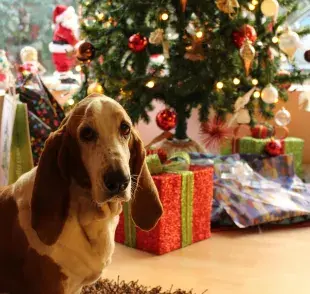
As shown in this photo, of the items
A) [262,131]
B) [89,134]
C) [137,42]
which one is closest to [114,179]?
[89,134]

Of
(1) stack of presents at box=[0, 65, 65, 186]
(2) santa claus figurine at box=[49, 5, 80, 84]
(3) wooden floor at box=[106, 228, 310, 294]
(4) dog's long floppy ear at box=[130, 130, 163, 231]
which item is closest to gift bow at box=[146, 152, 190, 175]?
(3) wooden floor at box=[106, 228, 310, 294]

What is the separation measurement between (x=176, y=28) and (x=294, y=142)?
1.10 m

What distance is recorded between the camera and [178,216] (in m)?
1.89

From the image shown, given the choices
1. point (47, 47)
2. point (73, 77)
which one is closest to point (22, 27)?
point (47, 47)

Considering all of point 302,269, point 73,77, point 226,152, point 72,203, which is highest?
point 73,77

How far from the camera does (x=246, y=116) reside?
8.01 ft

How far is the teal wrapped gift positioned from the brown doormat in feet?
4.59

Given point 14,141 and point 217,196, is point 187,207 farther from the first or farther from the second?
point 14,141

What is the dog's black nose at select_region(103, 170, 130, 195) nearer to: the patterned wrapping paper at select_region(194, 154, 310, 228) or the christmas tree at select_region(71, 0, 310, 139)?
the patterned wrapping paper at select_region(194, 154, 310, 228)

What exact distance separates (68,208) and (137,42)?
1.45m

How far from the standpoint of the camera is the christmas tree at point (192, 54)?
2223 mm

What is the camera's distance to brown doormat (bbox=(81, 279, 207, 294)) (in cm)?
148

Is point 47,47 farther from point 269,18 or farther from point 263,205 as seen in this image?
point 263,205

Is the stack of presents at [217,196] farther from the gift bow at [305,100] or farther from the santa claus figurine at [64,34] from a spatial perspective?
the santa claus figurine at [64,34]
